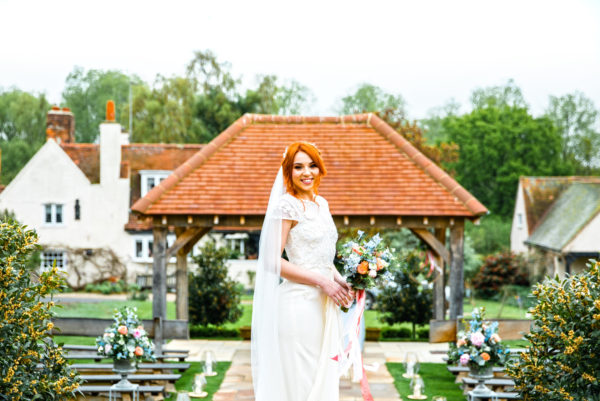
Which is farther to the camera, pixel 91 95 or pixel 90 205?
pixel 91 95

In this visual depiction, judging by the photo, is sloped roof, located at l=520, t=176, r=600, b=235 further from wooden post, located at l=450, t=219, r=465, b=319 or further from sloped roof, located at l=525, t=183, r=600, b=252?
wooden post, located at l=450, t=219, r=465, b=319

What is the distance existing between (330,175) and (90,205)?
19.8 meters

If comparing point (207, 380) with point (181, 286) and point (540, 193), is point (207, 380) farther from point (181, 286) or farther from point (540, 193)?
point (540, 193)

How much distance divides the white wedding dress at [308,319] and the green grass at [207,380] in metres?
5.16

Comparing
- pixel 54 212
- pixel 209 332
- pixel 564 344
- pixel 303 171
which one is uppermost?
pixel 303 171

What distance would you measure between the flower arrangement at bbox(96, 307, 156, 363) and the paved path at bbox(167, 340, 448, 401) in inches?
58.5

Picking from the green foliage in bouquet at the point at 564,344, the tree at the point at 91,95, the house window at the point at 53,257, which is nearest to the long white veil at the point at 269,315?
the green foliage in bouquet at the point at 564,344

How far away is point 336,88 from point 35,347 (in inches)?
1839

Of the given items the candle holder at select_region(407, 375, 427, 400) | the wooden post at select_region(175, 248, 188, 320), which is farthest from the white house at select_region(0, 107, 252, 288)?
the candle holder at select_region(407, 375, 427, 400)

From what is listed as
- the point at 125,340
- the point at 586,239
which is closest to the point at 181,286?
the point at 125,340

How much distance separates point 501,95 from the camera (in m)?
56.9

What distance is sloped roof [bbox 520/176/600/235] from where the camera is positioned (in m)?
35.9

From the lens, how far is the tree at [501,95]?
186 feet

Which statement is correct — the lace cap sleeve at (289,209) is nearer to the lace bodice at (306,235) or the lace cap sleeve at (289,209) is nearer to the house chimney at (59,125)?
the lace bodice at (306,235)
